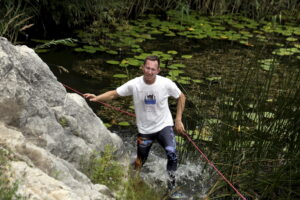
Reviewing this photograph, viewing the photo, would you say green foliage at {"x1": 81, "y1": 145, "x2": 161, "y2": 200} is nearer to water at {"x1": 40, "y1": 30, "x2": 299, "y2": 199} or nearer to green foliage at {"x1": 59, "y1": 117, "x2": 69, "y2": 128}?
green foliage at {"x1": 59, "y1": 117, "x2": 69, "y2": 128}

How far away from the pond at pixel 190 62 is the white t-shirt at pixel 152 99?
1.76 ft

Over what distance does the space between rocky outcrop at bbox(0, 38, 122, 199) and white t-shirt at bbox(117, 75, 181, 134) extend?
0.38 metres

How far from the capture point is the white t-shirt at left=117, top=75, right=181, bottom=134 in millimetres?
3951

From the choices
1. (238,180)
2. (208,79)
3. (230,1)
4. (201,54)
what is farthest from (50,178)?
(230,1)

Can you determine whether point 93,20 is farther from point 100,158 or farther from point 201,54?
point 100,158

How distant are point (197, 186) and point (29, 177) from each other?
210 centimetres

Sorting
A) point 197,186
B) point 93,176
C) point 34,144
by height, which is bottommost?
point 197,186

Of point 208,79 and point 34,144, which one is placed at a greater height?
point 34,144

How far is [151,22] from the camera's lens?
9.24m

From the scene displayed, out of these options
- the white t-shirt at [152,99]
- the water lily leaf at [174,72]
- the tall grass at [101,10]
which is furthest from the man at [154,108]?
the tall grass at [101,10]

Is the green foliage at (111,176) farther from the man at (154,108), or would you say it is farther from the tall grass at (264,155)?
the tall grass at (264,155)

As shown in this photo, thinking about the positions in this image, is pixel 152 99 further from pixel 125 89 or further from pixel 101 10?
pixel 101 10

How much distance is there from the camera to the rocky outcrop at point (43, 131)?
2664 mm

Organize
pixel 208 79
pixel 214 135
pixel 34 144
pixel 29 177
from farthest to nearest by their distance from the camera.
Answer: pixel 208 79 < pixel 214 135 < pixel 34 144 < pixel 29 177
